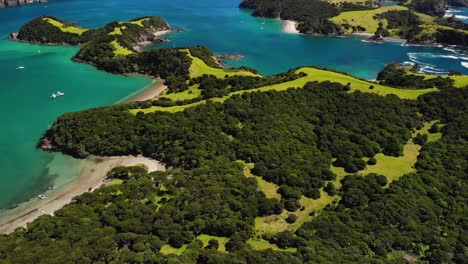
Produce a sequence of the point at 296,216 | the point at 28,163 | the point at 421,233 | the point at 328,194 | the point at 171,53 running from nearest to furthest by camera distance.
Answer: the point at 421,233
the point at 296,216
the point at 328,194
the point at 28,163
the point at 171,53

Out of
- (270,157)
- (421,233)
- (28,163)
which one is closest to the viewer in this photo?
(421,233)

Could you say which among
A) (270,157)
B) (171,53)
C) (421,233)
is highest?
(171,53)

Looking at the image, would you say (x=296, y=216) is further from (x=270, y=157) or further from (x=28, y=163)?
(x=28, y=163)

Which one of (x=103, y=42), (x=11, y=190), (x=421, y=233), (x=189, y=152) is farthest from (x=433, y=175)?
(x=103, y=42)

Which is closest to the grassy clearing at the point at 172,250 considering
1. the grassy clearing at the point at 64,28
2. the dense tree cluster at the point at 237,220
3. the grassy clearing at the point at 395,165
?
the dense tree cluster at the point at 237,220

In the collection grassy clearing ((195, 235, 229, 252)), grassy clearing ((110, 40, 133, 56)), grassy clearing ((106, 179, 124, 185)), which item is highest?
grassy clearing ((110, 40, 133, 56))

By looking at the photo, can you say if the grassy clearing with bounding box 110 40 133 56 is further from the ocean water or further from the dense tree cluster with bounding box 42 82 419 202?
the dense tree cluster with bounding box 42 82 419 202

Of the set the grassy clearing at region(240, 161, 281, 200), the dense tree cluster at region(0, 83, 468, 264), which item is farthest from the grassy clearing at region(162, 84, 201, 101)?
the grassy clearing at region(240, 161, 281, 200)
